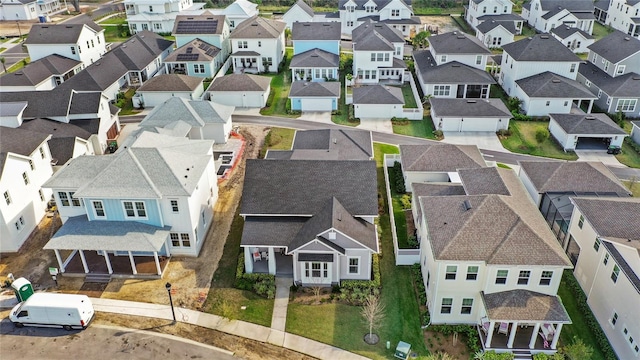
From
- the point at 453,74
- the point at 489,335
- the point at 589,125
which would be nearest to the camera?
the point at 489,335

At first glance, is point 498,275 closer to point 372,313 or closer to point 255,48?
point 372,313

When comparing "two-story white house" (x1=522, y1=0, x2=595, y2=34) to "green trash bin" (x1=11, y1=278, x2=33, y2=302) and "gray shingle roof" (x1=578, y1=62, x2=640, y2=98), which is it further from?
"green trash bin" (x1=11, y1=278, x2=33, y2=302)

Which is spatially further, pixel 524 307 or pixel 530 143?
pixel 530 143

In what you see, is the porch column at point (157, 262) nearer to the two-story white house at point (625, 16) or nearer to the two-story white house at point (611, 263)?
the two-story white house at point (611, 263)

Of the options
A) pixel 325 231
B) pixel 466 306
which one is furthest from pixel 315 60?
pixel 466 306

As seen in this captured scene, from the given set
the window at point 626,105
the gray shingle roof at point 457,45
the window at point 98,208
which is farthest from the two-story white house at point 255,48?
the window at point 626,105

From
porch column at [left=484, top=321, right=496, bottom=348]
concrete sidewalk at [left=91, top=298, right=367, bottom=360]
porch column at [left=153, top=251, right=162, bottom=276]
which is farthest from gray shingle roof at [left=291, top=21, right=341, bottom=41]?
porch column at [left=484, top=321, right=496, bottom=348]
